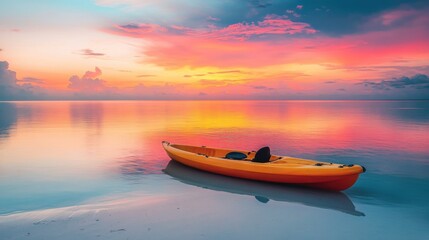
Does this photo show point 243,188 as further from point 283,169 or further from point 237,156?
point 237,156

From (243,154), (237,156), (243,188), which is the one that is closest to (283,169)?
(243,188)

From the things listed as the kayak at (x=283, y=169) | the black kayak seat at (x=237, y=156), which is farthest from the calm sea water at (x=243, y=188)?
the black kayak seat at (x=237, y=156)

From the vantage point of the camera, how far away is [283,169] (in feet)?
36.8

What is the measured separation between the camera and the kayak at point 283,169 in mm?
10609

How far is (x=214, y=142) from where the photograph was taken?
930 inches

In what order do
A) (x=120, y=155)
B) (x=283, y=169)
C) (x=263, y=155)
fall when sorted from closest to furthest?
(x=283, y=169)
(x=263, y=155)
(x=120, y=155)

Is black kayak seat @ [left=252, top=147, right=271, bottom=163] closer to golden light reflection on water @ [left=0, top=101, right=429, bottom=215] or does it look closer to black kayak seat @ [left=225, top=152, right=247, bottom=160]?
black kayak seat @ [left=225, top=152, right=247, bottom=160]

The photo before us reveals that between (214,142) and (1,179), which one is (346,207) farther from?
(214,142)

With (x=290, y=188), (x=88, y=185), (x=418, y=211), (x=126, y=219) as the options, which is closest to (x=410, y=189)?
(x=418, y=211)

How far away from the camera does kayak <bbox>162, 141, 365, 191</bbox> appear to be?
34.8 feet

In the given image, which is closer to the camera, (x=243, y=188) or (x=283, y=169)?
(x=283, y=169)

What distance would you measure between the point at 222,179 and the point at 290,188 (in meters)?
2.63

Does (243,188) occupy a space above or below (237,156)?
below

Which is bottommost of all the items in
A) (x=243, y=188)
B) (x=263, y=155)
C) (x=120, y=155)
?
(x=120, y=155)
